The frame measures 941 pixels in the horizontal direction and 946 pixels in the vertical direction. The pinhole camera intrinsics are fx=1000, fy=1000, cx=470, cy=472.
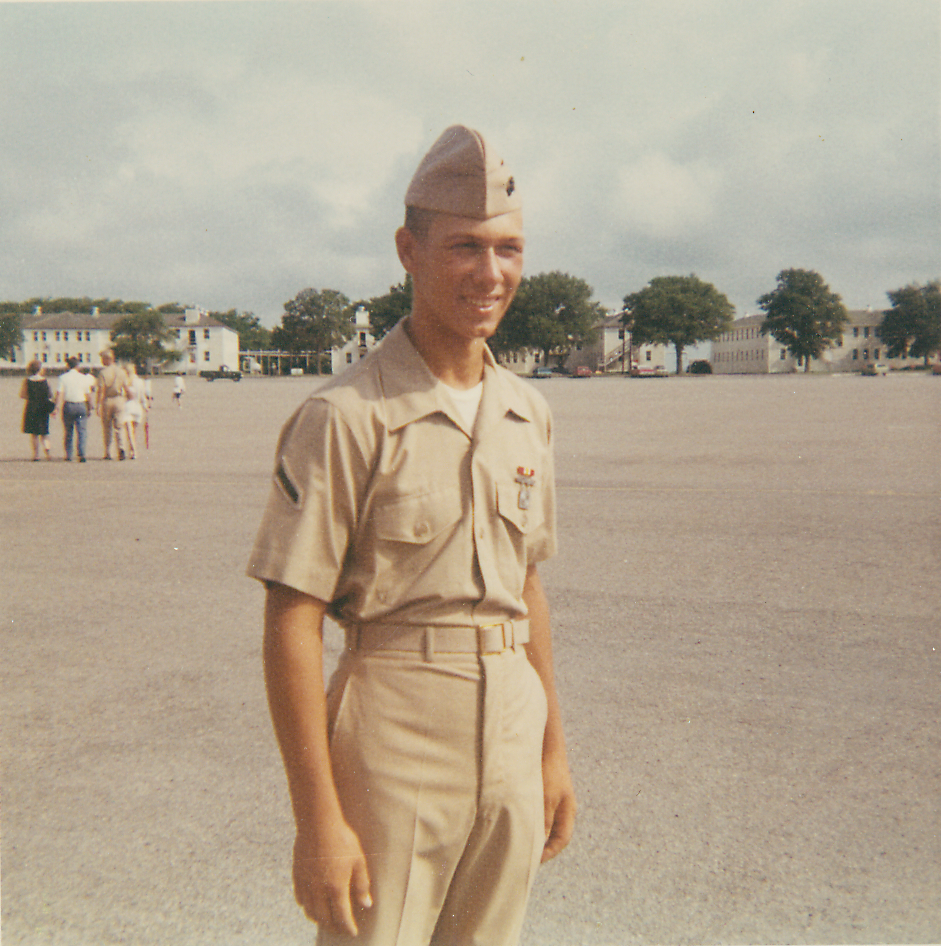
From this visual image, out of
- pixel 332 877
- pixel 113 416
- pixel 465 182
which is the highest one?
pixel 465 182

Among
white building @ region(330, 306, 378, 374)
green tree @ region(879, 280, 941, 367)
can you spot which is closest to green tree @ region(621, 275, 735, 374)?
green tree @ region(879, 280, 941, 367)

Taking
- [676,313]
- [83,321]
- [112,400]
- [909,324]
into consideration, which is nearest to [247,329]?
[83,321]

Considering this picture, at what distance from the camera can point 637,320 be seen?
120 meters

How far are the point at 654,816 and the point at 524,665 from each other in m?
2.10

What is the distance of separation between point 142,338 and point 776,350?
81297mm

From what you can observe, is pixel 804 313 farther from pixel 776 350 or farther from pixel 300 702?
pixel 300 702

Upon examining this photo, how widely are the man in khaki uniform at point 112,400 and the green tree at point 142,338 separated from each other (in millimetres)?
110261

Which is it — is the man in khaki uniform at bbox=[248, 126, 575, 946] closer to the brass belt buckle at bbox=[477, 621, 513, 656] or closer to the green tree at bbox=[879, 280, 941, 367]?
the brass belt buckle at bbox=[477, 621, 513, 656]

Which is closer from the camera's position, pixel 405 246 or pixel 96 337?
pixel 405 246

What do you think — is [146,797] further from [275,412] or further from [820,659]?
[275,412]

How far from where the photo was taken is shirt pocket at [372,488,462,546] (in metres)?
1.51

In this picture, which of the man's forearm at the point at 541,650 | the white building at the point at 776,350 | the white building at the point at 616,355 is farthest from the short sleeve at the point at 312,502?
the white building at the point at 776,350

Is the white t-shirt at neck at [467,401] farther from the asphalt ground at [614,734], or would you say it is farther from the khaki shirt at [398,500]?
the asphalt ground at [614,734]

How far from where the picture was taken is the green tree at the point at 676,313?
388ft
